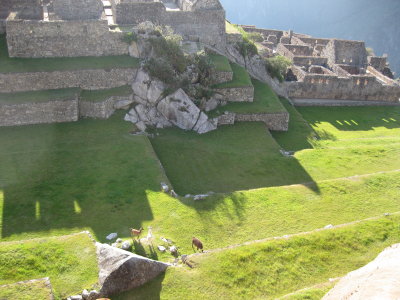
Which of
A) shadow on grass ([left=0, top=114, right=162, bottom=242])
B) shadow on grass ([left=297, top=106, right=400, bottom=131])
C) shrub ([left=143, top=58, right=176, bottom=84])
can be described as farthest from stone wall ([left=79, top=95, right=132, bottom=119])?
shadow on grass ([left=297, top=106, right=400, bottom=131])

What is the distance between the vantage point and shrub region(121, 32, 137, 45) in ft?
90.2

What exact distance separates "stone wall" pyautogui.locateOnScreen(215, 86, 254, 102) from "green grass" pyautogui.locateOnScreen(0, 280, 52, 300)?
19948 millimetres

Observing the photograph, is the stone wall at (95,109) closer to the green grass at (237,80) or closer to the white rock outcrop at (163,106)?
the white rock outcrop at (163,106)

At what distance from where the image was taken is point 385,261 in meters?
11.9

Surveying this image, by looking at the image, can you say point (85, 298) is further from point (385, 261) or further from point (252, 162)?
point (252, 162)

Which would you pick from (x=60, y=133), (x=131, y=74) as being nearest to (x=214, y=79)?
(x=131, y=74)

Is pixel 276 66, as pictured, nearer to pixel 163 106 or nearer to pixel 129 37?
pixel 163 106

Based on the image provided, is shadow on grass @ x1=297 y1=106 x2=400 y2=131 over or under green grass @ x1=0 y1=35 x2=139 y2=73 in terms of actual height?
under

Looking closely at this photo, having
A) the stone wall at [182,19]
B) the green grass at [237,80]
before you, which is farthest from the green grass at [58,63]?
the green grass at [237,80]

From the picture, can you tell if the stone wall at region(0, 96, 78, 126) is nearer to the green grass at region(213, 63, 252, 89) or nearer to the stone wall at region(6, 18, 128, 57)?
the stone wall at region(6, 18, 128, 57)

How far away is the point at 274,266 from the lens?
14.0m

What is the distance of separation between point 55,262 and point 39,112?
1284 cm

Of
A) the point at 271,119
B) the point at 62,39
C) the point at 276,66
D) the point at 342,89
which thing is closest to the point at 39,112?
the point at 62,39

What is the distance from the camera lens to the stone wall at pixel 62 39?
2548 centimetres
